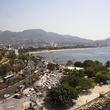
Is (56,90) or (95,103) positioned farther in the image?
(95,103)

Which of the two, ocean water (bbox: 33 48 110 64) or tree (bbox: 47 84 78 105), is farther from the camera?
ocean water (bbox: 33 48 110 64)

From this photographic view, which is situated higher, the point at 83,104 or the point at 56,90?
the point at 56,90

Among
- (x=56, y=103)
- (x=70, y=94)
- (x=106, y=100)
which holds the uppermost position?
(x=70, y=94)

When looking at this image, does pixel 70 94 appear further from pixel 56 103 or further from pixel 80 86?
pixel 80 86

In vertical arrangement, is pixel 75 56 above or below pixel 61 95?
below

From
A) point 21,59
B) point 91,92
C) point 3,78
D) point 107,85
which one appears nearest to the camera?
Result: point 91,92

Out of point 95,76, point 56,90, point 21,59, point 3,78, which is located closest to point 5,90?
point 3,78

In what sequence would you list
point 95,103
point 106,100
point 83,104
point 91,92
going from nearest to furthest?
point 83,104, point 95,103, point 106,100, point 91,92

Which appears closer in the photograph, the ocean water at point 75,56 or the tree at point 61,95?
the tree at point 61,95

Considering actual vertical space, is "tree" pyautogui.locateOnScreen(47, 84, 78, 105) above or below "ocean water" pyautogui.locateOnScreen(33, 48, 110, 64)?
above

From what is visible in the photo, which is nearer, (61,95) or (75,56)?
(61,95)

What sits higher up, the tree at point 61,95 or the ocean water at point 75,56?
the tree at point 61,95
